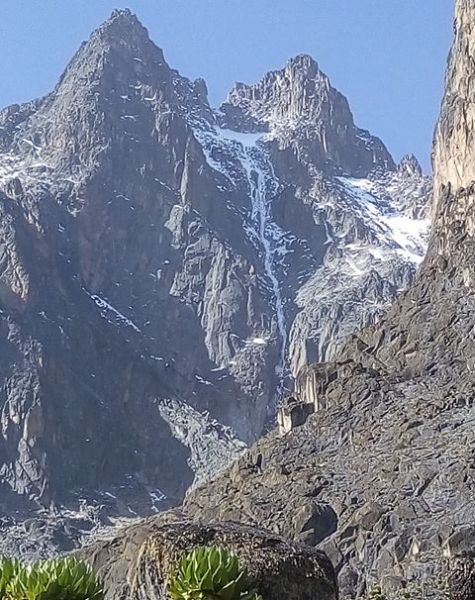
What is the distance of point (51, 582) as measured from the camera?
987 cm

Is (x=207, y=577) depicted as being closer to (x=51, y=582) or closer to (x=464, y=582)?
(x=51, y=582)

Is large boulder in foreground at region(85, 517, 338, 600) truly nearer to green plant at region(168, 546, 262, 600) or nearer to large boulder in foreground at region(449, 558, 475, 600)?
large boulder in foreground at region(449, 558, 475, 600)

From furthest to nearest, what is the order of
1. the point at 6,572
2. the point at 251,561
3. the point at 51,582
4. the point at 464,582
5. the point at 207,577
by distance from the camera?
the point at 464,582, the point at 251,561, the point at 6,572, the point at 207,577, the point at 51,582

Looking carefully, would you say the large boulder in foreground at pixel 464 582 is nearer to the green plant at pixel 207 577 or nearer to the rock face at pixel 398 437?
the green plant at pixel 207 577

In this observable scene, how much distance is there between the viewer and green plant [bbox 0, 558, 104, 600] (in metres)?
9.87

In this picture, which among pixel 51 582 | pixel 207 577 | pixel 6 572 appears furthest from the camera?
pixel 6 572

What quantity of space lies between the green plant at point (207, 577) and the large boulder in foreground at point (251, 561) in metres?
2.21

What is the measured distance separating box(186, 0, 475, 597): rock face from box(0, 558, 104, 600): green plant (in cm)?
3866

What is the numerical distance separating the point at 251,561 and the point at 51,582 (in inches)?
146

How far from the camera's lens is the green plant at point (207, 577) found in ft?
33.1

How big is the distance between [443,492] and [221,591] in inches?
2362

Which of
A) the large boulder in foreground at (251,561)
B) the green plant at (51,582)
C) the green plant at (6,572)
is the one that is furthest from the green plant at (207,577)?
the large boulder in foreground at (251,561)

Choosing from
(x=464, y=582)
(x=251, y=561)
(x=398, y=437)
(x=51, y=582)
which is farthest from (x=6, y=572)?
(x=398, y=437)

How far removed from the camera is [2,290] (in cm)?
19188
